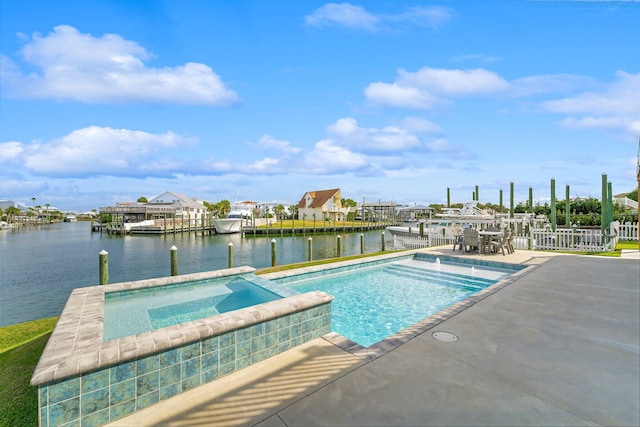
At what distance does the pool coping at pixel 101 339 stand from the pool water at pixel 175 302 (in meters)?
0.66

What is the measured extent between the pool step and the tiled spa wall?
18.4 feet

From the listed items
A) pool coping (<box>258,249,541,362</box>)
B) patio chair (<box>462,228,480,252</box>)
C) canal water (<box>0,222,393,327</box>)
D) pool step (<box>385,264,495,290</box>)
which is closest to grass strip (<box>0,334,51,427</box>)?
pool coping (<box>258,249,541,362</box>)

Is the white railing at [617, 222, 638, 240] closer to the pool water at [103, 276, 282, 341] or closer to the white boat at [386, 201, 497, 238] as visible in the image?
the white boat at [386, 201, 497, 238]

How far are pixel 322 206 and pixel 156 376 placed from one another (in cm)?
4879

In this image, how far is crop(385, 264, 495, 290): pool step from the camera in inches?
284

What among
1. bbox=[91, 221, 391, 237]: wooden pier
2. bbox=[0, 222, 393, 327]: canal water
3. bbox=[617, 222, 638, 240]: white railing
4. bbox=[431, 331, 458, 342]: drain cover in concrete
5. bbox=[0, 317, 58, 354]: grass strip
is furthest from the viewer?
bbox=[91, 221, 391, 237]: wooden pier

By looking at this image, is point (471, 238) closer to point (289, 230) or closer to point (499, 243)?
point (499, 243)

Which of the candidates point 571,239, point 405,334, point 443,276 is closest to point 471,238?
point 443,276

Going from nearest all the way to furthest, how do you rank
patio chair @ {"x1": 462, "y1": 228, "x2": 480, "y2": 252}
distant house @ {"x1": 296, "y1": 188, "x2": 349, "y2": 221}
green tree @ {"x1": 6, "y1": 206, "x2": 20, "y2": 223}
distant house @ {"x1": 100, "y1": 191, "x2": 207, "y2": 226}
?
patio chair @ {"x1": 462, "y1": 228, "x2": 480, "y2": 252}, distant house @ {"x1": 100, "y1": 191, "x2": 207, "y2": 226}, distant house @ {"x1": 296, "y1": 188, "x2": 349, "y2": 221}, green tree @ {"x1": 6, "y1": 206, "x2": 20, "y2": 223}

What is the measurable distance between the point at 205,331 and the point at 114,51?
857 centimetres

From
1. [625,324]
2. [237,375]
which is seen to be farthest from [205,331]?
[625,324]

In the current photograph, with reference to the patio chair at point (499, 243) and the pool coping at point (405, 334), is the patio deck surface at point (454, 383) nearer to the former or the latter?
the pool coping at point (405, 334)

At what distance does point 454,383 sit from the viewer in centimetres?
232

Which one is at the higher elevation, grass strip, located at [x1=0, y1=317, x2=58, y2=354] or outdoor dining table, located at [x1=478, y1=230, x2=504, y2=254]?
outdoor dining table, located at [x1=478, y1=230, x2=504, y2=254]
